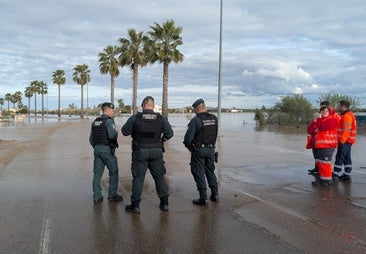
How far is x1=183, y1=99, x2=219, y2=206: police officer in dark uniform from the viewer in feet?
22.9

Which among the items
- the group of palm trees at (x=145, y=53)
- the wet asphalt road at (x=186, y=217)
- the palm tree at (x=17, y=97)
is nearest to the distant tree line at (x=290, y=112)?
the group of palm trees at (x=145, y=53)

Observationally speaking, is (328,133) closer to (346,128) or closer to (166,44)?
(346,128)

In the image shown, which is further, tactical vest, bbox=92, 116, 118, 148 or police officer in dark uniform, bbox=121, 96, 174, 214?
tactical vest, bbox=92, 116, 118, 148

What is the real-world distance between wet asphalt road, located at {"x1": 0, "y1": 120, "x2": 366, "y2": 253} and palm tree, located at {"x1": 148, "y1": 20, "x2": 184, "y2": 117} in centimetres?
2532

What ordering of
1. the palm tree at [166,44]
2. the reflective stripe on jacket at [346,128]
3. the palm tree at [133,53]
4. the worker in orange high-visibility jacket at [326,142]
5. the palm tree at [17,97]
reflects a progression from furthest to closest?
the palm tree at [17,97] < the palm tree at [133,53] < the palm tree at [166,44] < the reflective stripe on jacket at [346,128] < the worker in orange high-visibility jacket at [326,142]

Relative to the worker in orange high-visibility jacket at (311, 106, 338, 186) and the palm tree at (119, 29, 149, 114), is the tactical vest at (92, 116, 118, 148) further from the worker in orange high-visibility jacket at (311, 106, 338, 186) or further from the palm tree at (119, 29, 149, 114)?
the palm tree at (119, 29, 149, 114)

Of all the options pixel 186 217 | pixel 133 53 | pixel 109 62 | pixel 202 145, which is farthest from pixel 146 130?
pixel 109 62

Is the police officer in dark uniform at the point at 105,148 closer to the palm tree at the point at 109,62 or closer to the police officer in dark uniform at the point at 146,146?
the police officer in dark uniform at the point at 146,146

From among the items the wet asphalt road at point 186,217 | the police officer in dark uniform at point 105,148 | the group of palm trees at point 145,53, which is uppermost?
the group of palm trees at point 145,53

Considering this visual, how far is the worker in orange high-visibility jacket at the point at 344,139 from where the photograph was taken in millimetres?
9297

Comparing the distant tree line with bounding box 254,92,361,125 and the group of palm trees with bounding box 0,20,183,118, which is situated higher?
the group of palm trees with bounding box 0,20,183,118

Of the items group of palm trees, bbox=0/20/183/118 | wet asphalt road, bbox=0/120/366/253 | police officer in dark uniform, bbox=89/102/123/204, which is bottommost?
wet asphalt road, bbox=0/120/366/253

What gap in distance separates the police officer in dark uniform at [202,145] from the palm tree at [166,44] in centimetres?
2738

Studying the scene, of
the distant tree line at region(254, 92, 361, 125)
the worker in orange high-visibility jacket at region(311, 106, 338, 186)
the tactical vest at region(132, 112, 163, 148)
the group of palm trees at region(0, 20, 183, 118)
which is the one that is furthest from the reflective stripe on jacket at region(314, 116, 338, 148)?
the distant tree line at region(254, 92, 361, 125)
